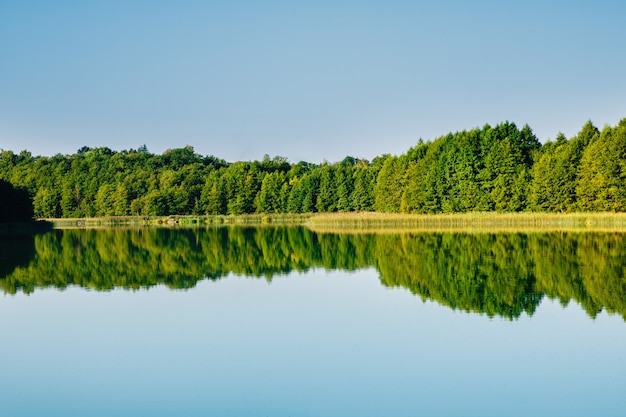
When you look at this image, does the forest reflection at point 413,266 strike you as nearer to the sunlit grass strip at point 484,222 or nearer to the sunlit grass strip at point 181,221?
the sunlit grass strip at point 484,222

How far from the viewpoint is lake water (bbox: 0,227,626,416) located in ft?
29.7

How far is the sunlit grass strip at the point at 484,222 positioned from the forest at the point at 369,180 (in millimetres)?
3307

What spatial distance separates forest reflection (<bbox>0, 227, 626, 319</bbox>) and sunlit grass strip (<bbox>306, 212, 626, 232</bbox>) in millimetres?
14505

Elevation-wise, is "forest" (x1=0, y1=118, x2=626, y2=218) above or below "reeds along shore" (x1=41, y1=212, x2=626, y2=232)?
above

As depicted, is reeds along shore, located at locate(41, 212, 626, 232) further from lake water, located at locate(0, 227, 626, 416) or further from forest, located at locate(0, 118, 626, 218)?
lake water, located at locate(0, 227, 626, 416)

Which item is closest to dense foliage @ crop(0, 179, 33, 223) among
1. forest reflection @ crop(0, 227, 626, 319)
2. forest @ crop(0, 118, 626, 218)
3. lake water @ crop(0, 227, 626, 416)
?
forest @ crop(0, 118, 626, 218)

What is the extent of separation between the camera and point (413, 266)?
2312 centimetres

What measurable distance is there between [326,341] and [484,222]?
45091 millimetres

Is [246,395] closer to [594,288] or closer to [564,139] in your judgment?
[594,288]

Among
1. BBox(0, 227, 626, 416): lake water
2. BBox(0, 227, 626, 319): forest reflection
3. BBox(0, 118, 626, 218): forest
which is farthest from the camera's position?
BBox(0, 118, 626, 218): forest

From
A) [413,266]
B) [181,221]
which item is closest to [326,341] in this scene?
[413,266]

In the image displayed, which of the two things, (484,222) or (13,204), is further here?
(13,204)

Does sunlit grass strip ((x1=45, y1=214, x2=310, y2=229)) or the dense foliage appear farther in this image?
sunlit grass strip ((x1=45, y1=214, x2=310, y2=229))

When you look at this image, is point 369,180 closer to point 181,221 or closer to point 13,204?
point 181,221
